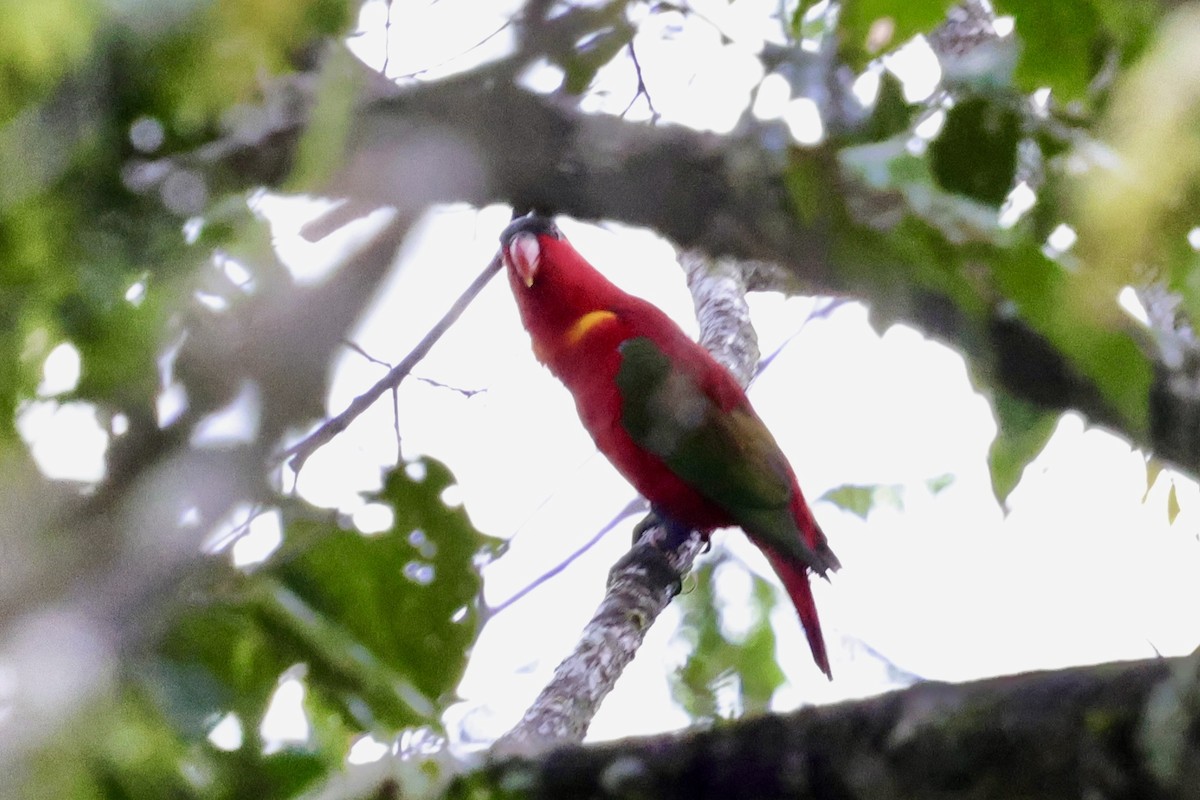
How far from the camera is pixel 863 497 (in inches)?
93.1

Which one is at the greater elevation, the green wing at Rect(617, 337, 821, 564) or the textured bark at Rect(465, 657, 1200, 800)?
the textured bark at Rect(465, 657, 1200, 800)

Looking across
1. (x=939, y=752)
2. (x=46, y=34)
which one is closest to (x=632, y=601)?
(x=939, y=752)

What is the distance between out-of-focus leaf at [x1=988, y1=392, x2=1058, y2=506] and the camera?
0.84 metres

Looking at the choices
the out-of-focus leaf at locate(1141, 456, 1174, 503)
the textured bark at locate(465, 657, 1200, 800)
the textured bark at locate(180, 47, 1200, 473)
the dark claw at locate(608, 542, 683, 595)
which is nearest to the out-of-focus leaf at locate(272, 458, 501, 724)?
the textured bark at locate(465, 657, 1200, 800)

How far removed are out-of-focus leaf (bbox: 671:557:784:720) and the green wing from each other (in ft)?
0.64

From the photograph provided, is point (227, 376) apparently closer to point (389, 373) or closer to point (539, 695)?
point (389, 373)

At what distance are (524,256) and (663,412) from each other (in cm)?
60

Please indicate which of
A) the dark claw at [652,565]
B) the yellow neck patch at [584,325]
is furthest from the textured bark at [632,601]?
the yellow neck patch at [584,325]

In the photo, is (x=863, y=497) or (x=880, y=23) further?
(x=863, y=497)

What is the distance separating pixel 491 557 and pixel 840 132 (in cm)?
43

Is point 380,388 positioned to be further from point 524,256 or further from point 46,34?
point 524,256

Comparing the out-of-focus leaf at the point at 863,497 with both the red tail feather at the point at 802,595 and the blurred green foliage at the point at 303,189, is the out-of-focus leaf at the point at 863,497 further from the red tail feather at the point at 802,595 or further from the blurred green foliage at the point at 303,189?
the blurred green foliage at the point at 303,189

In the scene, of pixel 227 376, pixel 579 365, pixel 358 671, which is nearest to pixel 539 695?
pixel 579 365

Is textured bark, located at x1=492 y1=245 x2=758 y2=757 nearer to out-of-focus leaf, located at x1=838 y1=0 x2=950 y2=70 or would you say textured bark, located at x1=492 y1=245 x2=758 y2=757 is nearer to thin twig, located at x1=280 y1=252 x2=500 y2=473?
thin twig, located at x1=280 y1=252 x2=500 y2=473
